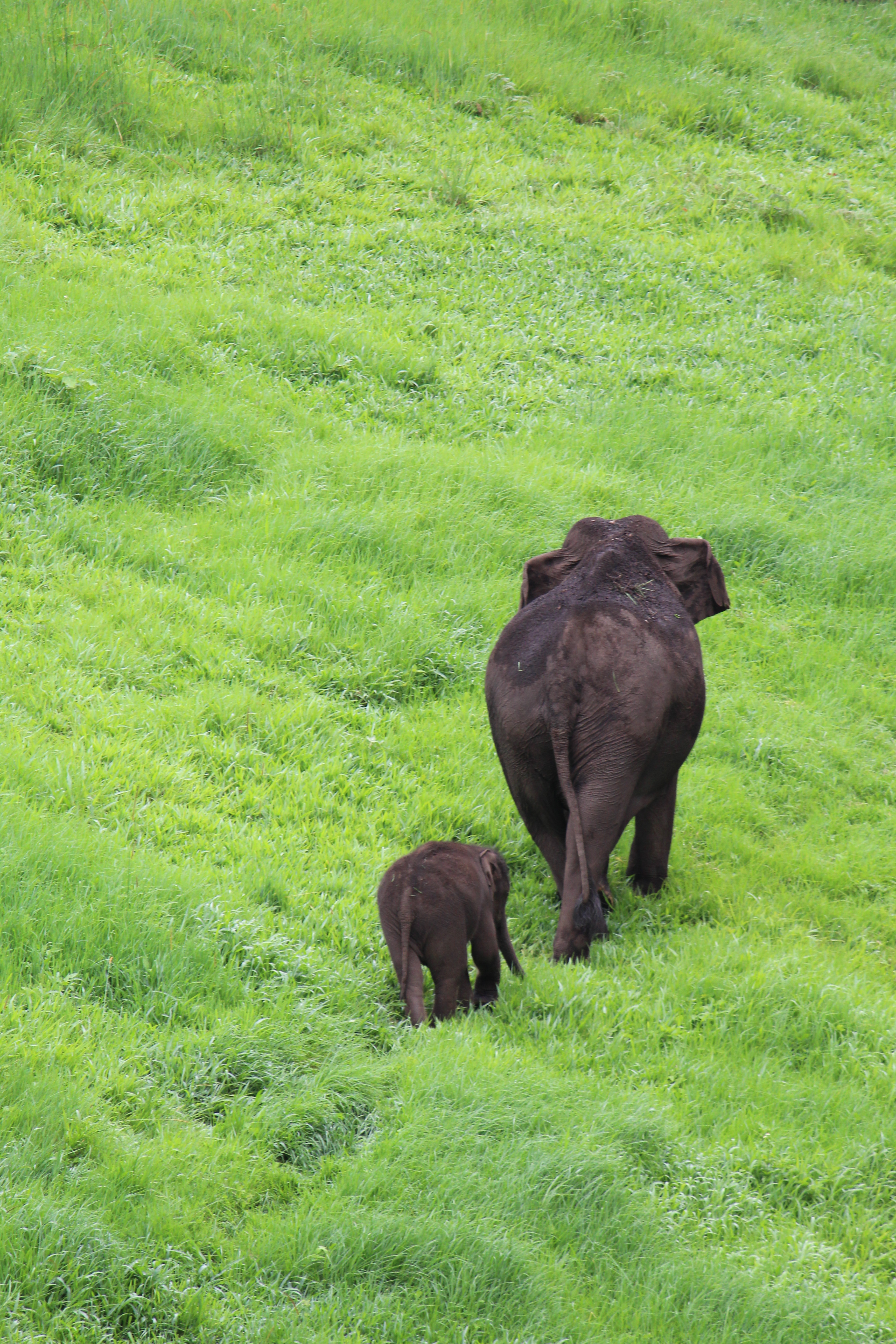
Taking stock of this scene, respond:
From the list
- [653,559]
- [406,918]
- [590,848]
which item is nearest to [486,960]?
[406,918]

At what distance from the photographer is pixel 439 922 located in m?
5.00

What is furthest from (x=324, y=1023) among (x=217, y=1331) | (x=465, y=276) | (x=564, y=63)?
(x=564, y=63)

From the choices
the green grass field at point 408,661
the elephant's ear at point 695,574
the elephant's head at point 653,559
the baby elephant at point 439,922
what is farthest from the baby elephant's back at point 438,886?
the elephant's ear at point 695,574

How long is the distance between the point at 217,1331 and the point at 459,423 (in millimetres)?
7883

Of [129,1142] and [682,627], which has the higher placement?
[682,627]

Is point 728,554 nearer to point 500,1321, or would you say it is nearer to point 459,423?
point 459,423

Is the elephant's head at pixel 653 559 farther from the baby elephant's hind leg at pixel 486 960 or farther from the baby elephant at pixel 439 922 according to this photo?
the baby elephant's hind leg at pixel 486 960

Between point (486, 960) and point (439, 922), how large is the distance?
1.25 ft

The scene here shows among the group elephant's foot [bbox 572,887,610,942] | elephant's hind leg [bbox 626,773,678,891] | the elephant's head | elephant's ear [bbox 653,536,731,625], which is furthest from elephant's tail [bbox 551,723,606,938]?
elephant's ear [bbox 653,536,731,625]

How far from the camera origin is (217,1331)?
12.0ft

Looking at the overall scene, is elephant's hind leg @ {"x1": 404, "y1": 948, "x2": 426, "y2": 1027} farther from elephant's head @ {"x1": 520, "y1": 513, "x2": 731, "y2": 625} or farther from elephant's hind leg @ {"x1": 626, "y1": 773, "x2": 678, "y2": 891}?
elephant's head @ {"x1": 520, "y1": 513, "x2": 731, "y2": 625}

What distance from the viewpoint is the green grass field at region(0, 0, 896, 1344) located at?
4.04 meters

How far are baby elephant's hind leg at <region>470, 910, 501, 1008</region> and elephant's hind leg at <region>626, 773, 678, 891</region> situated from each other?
1193mm

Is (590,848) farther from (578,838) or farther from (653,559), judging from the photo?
(653,559)
